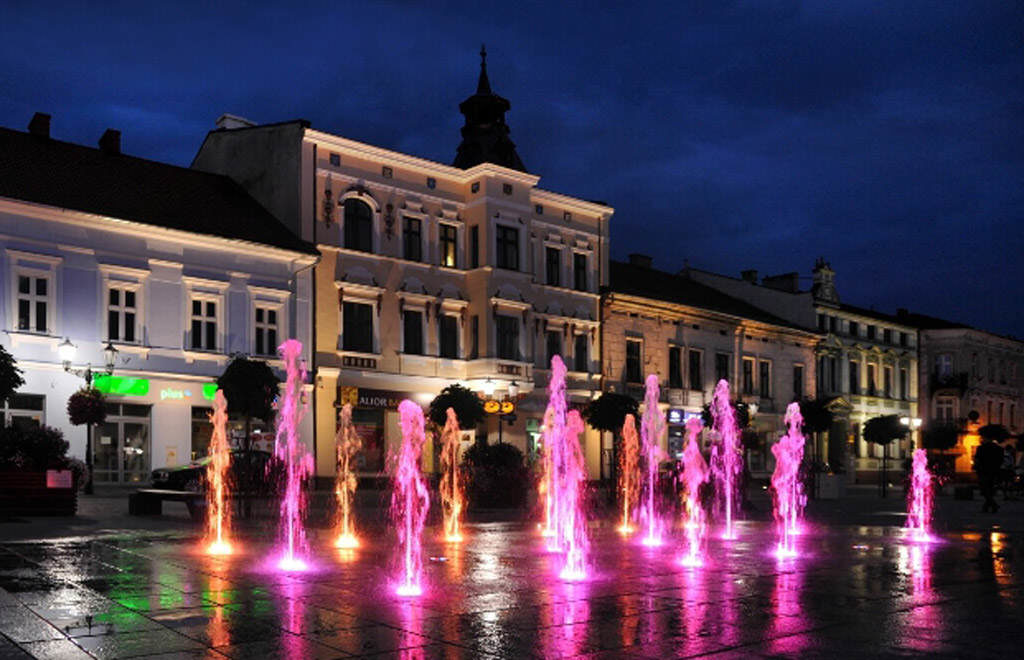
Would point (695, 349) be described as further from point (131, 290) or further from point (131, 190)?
point (131, 290)

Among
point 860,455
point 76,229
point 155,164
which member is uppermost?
point 155,164

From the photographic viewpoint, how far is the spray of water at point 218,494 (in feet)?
48.2

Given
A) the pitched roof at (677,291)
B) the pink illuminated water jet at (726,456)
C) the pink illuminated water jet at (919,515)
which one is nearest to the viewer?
the pink illuminated water jet at (919,515)

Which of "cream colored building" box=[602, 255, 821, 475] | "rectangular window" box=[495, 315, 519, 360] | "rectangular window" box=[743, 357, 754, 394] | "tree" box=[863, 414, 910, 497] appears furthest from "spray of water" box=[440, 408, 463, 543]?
"tree" box=[863, 414, 910, 497]

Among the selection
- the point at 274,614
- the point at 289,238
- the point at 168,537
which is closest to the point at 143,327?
the point at 289,238

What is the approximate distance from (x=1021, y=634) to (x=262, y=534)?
37.7 feet

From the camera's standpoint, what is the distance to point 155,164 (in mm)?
33500

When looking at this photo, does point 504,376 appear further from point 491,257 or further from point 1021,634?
point 1021,634

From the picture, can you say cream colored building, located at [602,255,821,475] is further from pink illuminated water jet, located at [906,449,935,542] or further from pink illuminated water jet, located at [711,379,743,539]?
pink illuminated water jet, located at [906,449,935,542]

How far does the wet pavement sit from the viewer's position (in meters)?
7.41

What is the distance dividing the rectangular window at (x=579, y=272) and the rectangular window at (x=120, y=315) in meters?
17.7

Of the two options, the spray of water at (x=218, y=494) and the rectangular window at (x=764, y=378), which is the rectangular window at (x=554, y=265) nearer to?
the rectangular window at (x=764, y=378)

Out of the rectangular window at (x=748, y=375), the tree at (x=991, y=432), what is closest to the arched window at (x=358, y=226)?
the rectangular window at (x=748, y=375)

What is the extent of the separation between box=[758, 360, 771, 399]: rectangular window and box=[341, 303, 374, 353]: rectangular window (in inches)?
881
